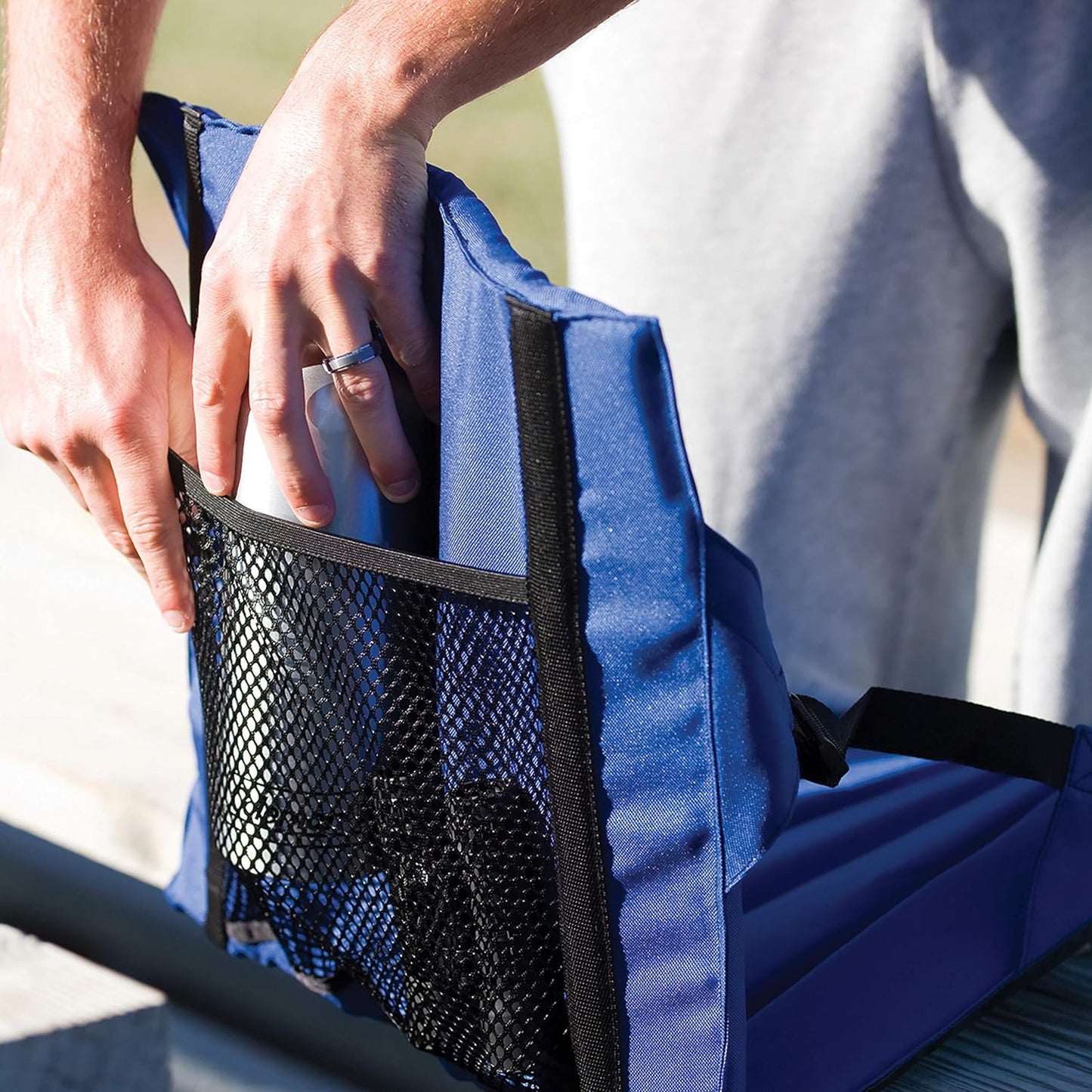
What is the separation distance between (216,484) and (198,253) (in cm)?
24

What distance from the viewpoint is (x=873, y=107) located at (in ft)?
4.46

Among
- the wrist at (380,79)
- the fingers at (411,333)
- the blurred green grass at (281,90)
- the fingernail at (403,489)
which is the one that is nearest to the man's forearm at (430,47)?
the wrist at (380,79)

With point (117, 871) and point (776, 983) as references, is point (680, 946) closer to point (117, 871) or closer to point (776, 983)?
point (776, 983)

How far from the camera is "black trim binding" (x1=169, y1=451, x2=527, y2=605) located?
0.84 m

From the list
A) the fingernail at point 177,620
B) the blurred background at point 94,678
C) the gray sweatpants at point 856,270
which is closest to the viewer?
the fingernail at point 177,620

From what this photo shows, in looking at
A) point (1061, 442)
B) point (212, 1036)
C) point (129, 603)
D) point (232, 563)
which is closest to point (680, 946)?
point (232, 563)

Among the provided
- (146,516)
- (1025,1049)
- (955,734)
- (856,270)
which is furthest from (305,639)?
(856,270)

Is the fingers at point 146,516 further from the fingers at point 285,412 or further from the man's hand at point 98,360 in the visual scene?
the fingers at point 285,412

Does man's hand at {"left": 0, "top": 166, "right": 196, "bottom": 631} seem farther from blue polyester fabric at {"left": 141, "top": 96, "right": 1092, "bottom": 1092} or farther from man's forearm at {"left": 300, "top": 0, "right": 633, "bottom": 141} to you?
man's forearm at {"left": 300, "top": 0, "right": 633, "bottom": 141}

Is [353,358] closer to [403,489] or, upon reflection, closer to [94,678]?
[403,489]

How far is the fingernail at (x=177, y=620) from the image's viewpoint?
1.11m

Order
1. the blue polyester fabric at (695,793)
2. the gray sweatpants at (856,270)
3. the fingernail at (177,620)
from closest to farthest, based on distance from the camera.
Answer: the blue polyester fabric at (695,793) < the fingernail at (177,620) < the gray sweatpants at (856,270)

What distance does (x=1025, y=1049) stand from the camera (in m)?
1.10

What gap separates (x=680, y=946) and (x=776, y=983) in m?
0.19
